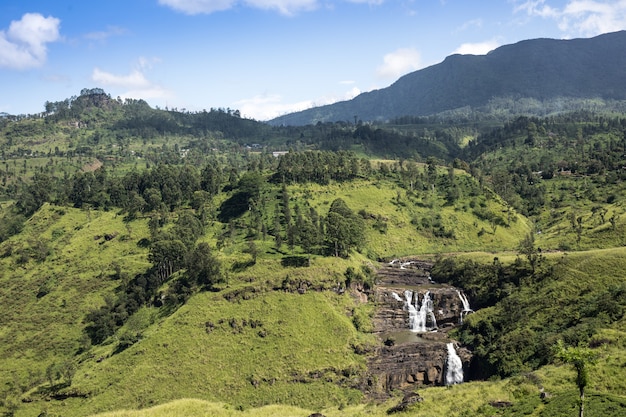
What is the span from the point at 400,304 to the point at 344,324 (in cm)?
1999

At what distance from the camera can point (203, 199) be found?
150375 millimetres

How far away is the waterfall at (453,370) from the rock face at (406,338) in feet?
2.67

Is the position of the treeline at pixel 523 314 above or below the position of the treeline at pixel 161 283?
below

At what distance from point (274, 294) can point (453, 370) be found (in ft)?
132

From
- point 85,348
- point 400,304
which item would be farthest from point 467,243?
point 85,348

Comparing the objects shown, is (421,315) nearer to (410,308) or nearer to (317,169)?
(410,308)

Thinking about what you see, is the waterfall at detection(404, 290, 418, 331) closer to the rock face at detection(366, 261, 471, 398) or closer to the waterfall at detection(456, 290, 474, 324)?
Result: the rock face at detection(366, 261, 471, 398)

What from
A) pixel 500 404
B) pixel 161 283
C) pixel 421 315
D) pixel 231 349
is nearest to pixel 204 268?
pixel 161 283

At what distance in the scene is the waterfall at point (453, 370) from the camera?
81125 mm

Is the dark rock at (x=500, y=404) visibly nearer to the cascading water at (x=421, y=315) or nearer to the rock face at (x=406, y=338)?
the rock face at (x=406, y=338)

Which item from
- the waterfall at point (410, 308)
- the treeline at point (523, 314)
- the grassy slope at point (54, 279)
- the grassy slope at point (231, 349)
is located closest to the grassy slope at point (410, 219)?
the waterfall at point (410, 308)

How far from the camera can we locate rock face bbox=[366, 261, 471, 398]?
81562 mm

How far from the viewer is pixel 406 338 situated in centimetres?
9425

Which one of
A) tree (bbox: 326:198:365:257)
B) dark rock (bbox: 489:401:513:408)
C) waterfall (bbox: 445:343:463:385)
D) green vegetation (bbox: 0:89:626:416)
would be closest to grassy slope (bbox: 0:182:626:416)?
green vegetation (bbox: 0:89:626:416)
